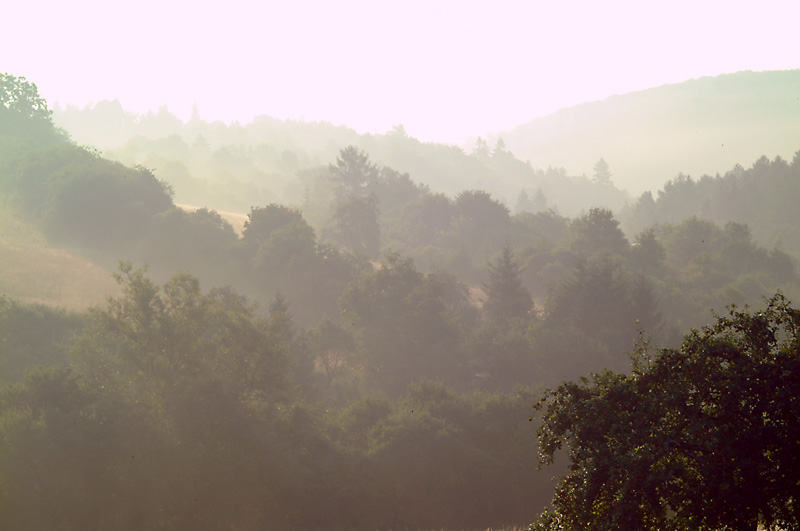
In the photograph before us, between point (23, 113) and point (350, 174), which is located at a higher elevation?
point (350, 174)

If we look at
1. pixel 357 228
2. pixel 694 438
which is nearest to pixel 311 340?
pixel 357 228

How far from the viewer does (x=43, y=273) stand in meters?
54.7

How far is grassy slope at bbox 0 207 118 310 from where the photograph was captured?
50.0m

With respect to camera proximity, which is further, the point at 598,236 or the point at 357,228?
the point at 357,228

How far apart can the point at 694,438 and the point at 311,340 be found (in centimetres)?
4353

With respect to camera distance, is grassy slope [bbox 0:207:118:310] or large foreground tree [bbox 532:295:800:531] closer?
large foreground tree [bbox 532:295:800:531]

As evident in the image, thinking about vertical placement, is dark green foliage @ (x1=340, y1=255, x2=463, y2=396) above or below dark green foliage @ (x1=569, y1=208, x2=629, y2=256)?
below

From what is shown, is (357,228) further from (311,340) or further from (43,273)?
(43,273)

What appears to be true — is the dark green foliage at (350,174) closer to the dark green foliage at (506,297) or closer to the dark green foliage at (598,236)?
the dark green foliage at (598,236)

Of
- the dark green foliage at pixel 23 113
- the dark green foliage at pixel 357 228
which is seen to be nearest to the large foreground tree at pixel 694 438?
the dark green foliage at pixel 357 228

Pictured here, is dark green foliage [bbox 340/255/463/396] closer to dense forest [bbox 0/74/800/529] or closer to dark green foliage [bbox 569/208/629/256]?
dense forest [bbox 0/74/800/529]

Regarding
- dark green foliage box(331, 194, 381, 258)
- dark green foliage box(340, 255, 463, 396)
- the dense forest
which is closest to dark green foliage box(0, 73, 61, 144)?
the dense forest

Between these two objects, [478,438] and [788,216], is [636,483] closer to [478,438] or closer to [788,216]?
[478,438]

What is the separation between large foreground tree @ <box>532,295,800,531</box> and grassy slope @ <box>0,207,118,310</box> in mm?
46744
